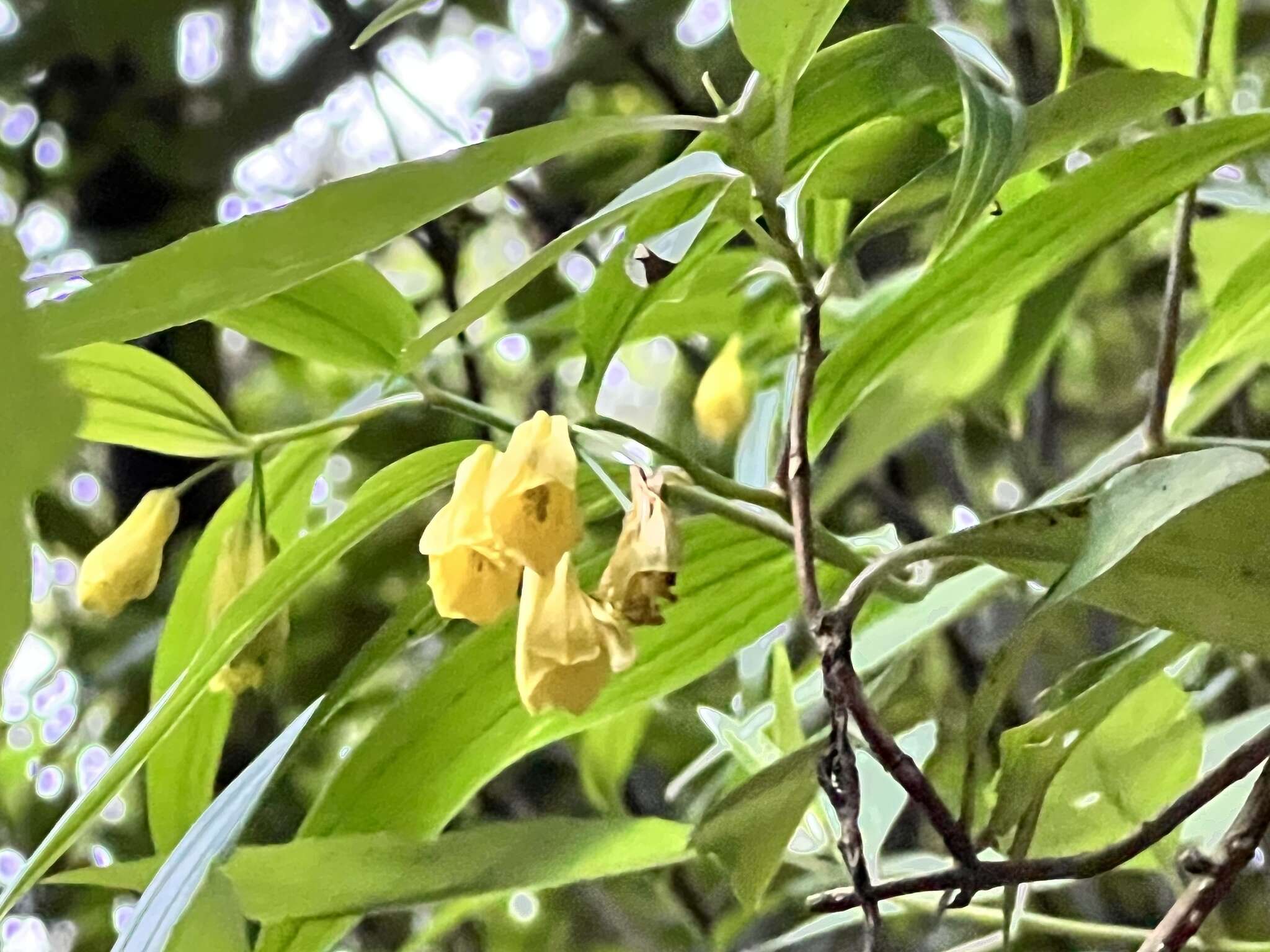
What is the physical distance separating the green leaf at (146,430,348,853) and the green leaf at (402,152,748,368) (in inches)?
5.7

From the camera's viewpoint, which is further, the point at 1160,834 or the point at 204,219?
the point at 204,219

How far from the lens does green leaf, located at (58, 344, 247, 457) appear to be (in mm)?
282

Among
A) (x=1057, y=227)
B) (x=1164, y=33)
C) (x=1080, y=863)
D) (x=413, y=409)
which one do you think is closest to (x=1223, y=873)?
(x=1080, y=863)

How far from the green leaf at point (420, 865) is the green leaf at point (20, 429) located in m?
0.16

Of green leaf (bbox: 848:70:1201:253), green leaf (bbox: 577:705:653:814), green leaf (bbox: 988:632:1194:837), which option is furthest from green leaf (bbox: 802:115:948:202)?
green leaf (bbox: 577:705:653:814)

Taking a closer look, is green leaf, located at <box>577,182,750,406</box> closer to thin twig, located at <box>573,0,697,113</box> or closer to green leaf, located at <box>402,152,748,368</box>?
green leaf, located at <box>402,152,748,368</box>

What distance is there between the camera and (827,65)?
24cm

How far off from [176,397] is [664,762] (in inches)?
20.6

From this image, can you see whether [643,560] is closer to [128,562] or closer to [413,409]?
[128,562]

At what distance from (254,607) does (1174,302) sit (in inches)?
9.3

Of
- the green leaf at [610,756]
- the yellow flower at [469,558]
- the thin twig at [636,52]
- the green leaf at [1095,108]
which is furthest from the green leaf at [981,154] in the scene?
the thin twig at [636,52]

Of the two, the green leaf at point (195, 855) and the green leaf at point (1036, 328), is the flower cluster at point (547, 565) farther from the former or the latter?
the green leaf at point (1036, 328)

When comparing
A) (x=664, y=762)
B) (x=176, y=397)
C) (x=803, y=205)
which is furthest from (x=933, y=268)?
(x=664, y=762)

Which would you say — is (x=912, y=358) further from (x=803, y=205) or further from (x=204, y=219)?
(x=204, y=219)
